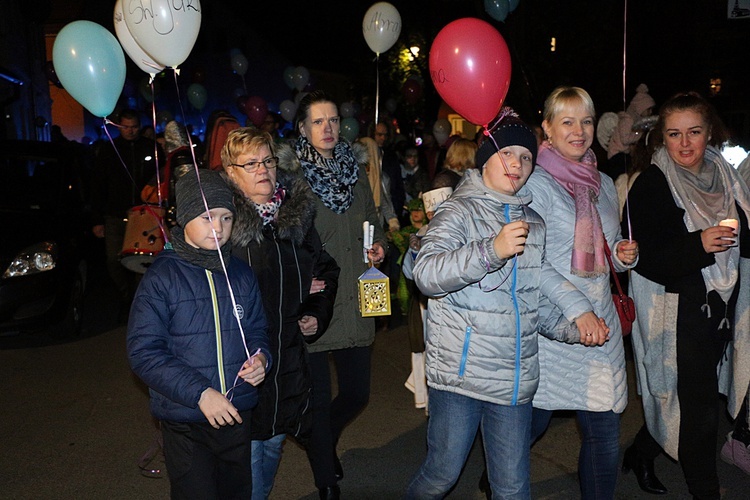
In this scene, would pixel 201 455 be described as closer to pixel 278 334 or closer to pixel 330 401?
pixel 278 334

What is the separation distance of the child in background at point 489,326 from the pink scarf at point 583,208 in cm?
30

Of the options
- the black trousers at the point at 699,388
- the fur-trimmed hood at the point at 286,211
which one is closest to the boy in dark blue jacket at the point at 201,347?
the fur-trimmed hood at the point at 286,211

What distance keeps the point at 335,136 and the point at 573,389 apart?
190cm

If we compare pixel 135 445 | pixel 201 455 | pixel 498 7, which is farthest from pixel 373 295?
pixel 498 7

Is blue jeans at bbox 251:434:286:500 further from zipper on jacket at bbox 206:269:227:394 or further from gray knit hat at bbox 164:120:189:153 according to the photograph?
gray knit hat at bbox 164:120:189:153

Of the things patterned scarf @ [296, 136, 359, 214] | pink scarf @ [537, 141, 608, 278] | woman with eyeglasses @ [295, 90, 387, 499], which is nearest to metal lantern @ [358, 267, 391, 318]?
woman with eyeglasses @ [295, 90, 387, 499]

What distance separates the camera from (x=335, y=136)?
4383 mm

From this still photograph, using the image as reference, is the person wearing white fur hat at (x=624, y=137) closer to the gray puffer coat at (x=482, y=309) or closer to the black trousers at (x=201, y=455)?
the gray puffer coat at (x=482, y=309)

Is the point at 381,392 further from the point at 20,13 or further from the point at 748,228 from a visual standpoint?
the point at 20,13

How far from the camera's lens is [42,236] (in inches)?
321

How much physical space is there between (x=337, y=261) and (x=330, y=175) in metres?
0.50

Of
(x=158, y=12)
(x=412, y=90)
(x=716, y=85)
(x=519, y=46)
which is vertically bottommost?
(x=158, y=12)

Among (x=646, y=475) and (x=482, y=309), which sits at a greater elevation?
(x=482, y=309)

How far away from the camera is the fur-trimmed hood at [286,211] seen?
3.53 meters
